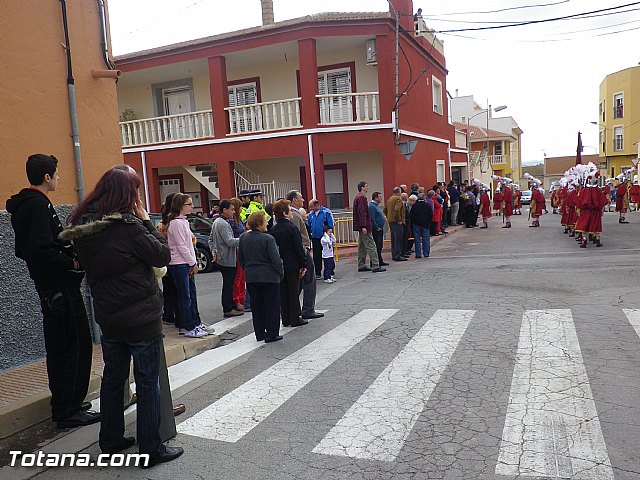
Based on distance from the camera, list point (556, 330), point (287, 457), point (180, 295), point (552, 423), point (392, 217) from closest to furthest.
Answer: point (287, 457), point (552, 423), point (556, 330), point (180, 295), point (392, 217)

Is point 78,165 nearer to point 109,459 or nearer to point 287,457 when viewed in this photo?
point 109,459

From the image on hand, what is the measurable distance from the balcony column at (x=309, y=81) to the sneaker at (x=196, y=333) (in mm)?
A: 11916

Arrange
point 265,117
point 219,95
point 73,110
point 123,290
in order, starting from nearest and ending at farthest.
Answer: point 123,290, point 73,110, point 265,117, point 219,95

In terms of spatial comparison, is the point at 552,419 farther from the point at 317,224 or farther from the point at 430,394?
the point at 317,224

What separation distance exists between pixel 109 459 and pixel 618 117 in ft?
192

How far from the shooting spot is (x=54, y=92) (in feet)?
21.0

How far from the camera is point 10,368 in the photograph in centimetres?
553

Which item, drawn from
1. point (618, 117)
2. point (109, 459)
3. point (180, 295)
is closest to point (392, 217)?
point (180, 295)

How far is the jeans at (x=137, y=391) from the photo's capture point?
3.64 metres

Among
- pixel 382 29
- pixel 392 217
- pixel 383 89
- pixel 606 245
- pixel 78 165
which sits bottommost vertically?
pixel 606 245

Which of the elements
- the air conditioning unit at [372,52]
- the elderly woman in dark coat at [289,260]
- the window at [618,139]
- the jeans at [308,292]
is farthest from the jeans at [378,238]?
the window at [618,139]

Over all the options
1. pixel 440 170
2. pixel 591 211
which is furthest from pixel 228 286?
pixel 440 170

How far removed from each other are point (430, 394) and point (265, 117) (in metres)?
15.3

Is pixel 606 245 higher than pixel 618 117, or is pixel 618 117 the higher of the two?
pixel 618 117
